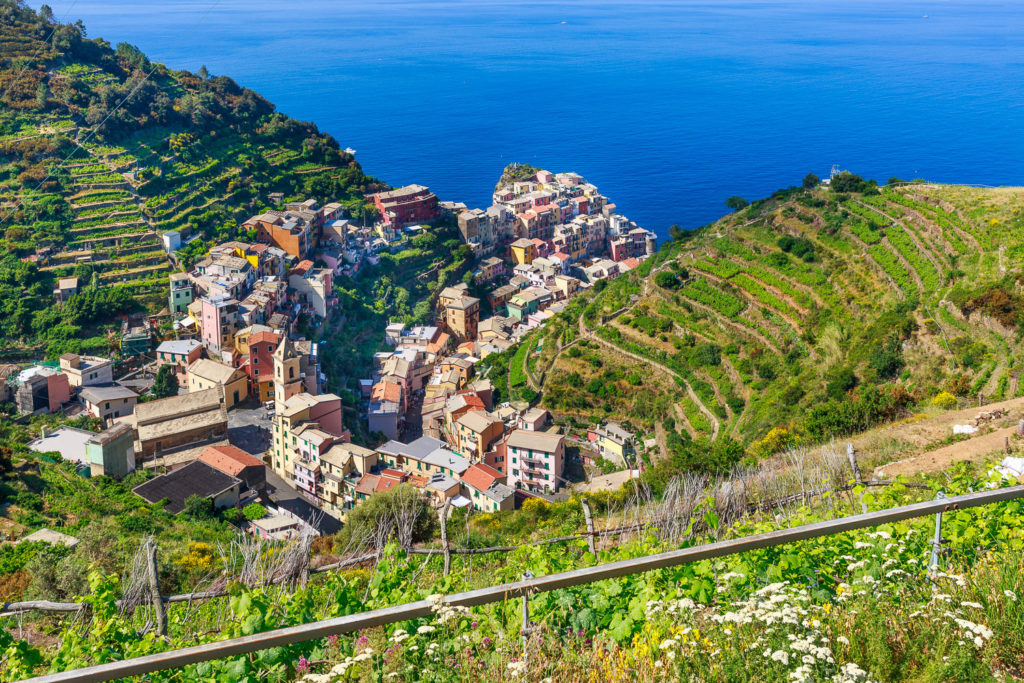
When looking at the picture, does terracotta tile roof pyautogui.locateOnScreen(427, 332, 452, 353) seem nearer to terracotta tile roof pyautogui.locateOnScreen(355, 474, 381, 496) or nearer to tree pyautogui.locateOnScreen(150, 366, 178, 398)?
tree pyautogui.locateOnScreen(150, 366, 178, 398)

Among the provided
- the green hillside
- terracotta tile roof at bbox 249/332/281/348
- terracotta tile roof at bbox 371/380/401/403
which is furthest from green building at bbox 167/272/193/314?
terracotta tile roof at bbox 371/380/401/403

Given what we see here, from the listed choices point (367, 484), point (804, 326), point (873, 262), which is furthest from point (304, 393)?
point (873, 262)

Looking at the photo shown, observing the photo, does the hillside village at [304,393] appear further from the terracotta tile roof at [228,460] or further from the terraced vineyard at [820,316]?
the terraced vineyard at [820,316]

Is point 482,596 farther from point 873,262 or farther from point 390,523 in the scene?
point 873,262

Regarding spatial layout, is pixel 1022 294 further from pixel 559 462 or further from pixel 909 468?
pixel 559 462

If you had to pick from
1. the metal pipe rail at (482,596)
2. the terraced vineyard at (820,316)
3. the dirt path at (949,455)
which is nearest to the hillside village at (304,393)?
the terraced vineyard at (820,316)

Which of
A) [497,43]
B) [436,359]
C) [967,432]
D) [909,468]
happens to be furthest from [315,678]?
[497,43]
